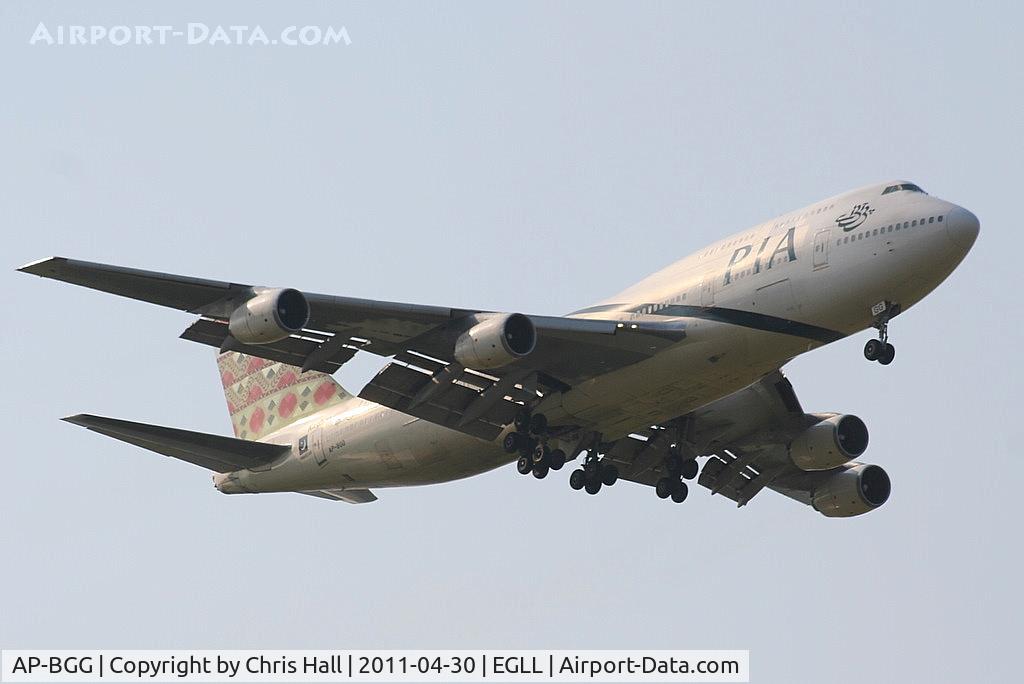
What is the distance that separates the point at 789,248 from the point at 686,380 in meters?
3.78

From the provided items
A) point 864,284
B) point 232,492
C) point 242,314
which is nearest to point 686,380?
point 864,284

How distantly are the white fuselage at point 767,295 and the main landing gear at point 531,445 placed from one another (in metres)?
0.49

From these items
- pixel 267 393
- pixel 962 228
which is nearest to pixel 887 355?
pixel 962 228

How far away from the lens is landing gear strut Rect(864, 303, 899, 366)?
35.2 metres

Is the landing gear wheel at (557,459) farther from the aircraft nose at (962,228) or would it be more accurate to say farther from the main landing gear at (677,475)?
the aircraft nose at (962,228)

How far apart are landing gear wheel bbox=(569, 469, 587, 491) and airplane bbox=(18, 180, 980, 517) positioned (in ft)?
0.12

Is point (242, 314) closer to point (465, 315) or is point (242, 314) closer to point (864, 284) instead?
point (465, 315)

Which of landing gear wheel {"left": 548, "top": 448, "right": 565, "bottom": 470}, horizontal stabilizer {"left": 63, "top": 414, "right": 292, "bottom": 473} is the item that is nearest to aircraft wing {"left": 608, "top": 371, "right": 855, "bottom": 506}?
landing gear wheel {"left": 548, "top": 448, "right": 565, "bottom": 470}

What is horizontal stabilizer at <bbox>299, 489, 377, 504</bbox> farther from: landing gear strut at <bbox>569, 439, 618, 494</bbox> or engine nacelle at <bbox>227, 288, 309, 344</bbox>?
engine nacelle at <bbox>227, 288, 309, 344</bbox>

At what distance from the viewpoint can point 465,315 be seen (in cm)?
3641

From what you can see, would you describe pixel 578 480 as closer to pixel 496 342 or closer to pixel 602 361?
pixel 602 361

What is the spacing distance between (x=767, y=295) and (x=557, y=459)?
23.9 feet

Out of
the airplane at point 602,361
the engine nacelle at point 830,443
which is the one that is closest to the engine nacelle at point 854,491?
the airplane at point 602,361

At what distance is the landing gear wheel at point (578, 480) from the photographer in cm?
4206
